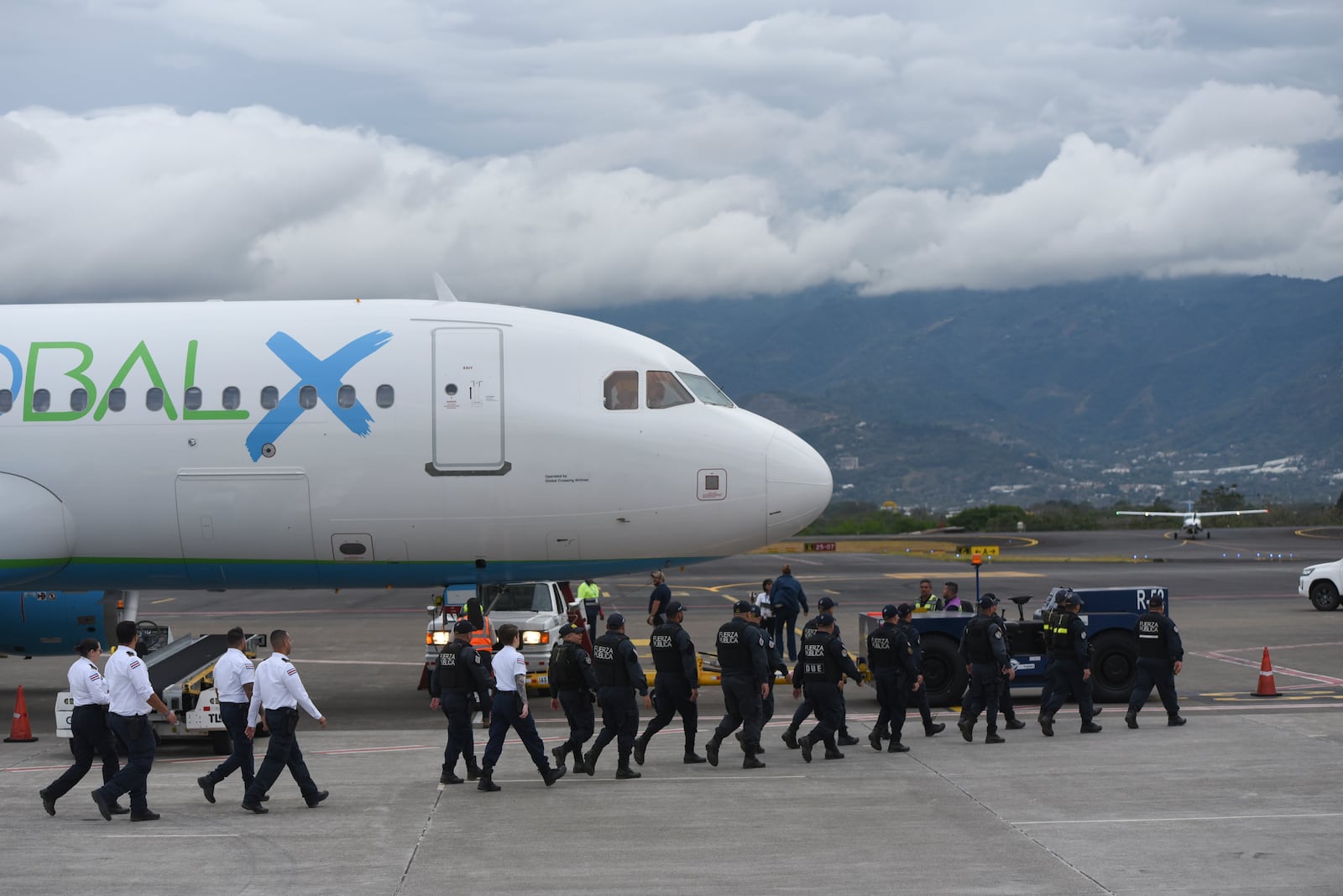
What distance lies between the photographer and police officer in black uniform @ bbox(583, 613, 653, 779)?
15.4 m

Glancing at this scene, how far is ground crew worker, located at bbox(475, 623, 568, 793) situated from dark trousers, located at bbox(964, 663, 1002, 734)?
18.4ft

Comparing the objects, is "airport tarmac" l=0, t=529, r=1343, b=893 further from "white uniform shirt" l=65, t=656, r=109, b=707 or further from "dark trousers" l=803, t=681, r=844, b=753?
"white uniform shirt" l=65, t=656, r=109, b=707

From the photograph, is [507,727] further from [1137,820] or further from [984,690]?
[1137,820]

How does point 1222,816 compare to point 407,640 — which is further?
point 407,640

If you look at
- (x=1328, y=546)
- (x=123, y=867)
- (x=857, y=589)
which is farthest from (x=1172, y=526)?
(x=123, y=867)

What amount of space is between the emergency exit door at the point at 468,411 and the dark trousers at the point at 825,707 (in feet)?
18.0

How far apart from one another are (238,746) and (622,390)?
299 inches

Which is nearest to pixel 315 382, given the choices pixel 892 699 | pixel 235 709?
pixel 235 709

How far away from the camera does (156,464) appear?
754 inches

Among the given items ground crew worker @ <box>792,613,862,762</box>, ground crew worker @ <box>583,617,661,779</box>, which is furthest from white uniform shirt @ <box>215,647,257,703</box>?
ground crew worker @ <box>792,613,862,762</box>

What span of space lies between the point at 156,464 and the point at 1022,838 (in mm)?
12688

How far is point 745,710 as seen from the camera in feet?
52.5

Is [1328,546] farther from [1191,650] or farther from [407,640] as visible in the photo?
[407,640]

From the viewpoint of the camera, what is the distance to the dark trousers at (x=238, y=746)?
1409cm
